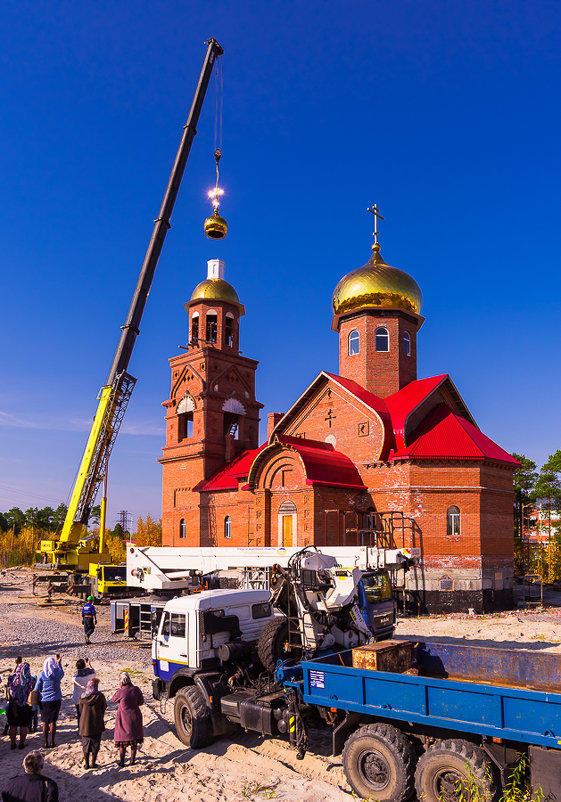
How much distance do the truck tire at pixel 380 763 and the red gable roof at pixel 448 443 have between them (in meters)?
18.7

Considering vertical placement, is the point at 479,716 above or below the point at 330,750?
above

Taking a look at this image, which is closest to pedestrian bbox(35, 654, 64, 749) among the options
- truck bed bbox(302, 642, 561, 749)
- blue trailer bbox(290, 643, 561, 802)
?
blue trailer bbox(290, 643, 561, 802)

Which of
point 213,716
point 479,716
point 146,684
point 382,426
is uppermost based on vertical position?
point 382,426

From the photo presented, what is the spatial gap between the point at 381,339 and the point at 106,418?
14766 millimetres

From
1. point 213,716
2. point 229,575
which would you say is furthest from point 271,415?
point 213,716

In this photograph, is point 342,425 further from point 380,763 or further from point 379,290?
point 380,763

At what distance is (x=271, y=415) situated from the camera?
33812 mm

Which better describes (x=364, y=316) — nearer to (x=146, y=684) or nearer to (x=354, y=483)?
(x=354, y=483)

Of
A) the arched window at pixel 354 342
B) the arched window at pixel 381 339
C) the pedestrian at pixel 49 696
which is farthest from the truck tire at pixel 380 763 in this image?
the arched window at pixel 354 342

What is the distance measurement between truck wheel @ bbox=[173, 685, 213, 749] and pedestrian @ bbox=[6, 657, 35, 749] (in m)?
2.40

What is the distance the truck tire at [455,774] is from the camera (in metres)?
6.62

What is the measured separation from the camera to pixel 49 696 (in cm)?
973

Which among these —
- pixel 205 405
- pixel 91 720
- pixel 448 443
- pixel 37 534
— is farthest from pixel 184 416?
pixel 37 534

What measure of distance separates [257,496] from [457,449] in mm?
9296
